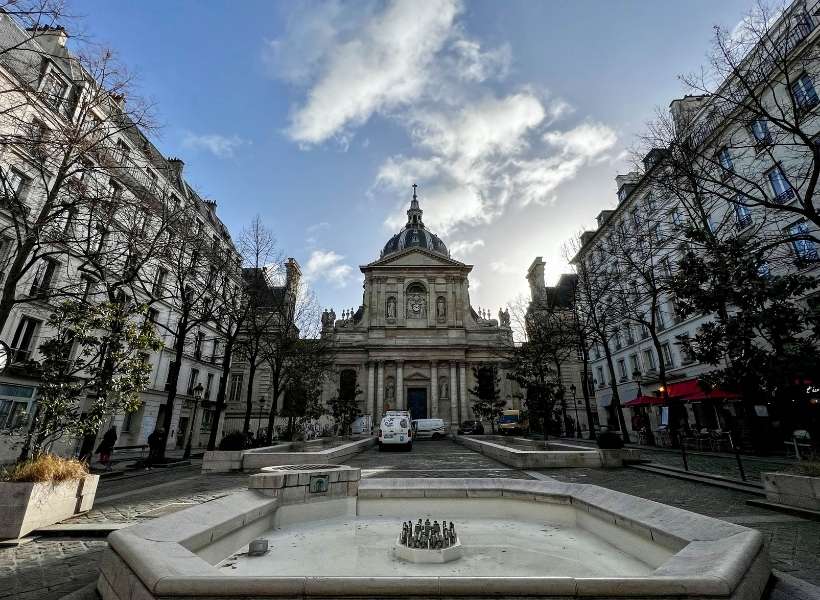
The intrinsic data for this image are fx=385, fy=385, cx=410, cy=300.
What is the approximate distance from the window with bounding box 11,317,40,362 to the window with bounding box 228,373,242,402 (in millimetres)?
24848

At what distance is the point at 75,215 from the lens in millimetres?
11211

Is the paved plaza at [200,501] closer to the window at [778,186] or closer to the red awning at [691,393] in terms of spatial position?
the red awning at [691,393]

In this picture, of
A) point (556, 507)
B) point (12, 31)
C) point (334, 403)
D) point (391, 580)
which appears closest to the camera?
point (391, 580)

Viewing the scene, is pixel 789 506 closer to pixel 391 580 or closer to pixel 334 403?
pixel 391 580

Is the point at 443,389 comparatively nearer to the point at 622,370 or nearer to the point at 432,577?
the point at 622,370

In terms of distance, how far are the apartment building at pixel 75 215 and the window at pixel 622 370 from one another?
1166 inches

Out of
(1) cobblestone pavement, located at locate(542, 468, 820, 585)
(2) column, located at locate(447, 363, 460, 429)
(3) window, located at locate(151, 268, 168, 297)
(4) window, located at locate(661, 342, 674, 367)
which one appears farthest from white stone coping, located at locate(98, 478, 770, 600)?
(2) column, located at locate(447, 363, 460, 429)

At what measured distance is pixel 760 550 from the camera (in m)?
3.31

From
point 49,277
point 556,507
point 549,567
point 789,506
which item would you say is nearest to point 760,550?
point 549,567

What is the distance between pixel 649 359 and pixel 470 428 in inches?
661

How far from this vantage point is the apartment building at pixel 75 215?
8.64m

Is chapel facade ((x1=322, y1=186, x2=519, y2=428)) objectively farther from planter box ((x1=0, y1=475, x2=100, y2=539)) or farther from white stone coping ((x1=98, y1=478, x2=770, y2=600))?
white stone coping ((x1=98, y1=478, x2=770, y2=600))

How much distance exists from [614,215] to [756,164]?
13.2m

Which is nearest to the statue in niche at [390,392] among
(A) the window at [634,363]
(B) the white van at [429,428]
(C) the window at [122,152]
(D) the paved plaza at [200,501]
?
(B) the white van at [429,428]
